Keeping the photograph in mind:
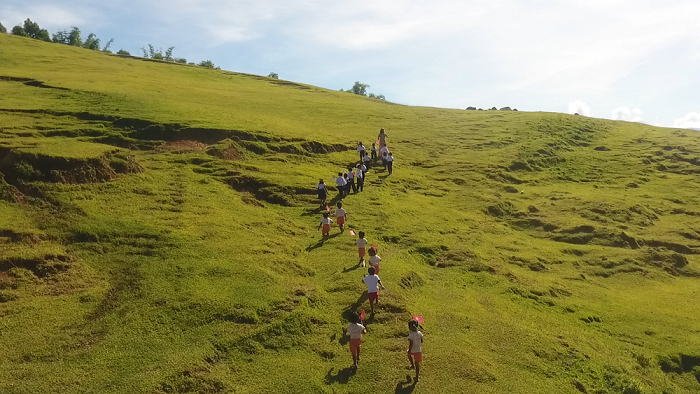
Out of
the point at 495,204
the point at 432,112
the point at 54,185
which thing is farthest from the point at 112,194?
the point at 432,112

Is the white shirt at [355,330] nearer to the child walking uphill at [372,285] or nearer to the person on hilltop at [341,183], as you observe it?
the child walking uphill at [372,285]

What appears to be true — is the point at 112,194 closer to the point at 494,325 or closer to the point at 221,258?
the point at 221,258

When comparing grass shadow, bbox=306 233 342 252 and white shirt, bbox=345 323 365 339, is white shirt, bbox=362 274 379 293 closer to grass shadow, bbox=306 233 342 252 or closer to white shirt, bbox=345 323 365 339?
white shirt, bbox=345 323 365 339

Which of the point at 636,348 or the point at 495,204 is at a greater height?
the point at 495,204

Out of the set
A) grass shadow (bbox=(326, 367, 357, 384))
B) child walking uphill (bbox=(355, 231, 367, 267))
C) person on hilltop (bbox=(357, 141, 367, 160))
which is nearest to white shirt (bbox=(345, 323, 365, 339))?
grass shadow (bbox=(326, 367, 357, 384))

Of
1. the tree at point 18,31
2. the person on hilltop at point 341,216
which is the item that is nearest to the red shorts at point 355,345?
the person on hilltop at point 341,216

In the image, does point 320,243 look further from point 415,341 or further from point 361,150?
point 361,150

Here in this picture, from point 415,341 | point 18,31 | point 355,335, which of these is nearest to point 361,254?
→ point 355,335
